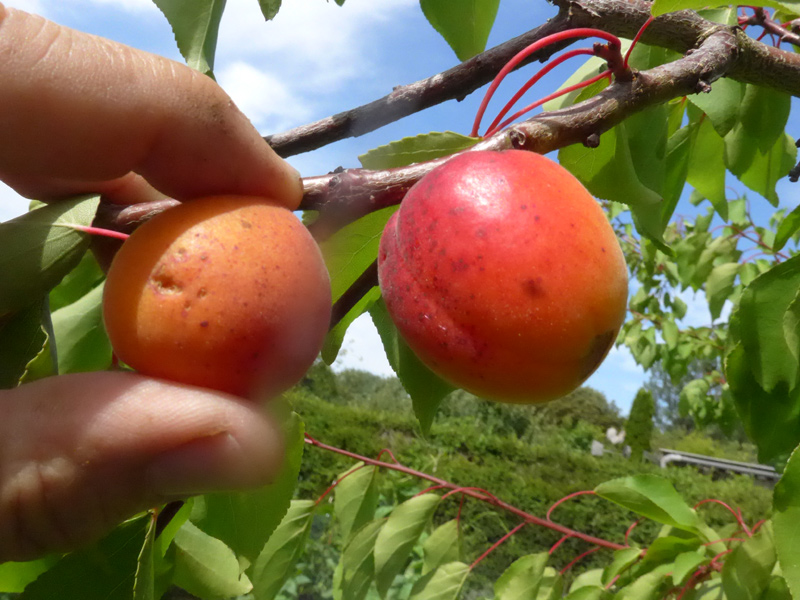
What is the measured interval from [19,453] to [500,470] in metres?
7.73

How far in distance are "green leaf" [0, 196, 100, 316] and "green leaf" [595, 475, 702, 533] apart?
1024 millimetres

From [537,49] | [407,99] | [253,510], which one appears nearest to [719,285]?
[407,99]

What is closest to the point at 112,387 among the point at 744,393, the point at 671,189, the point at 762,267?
the point at 744,393

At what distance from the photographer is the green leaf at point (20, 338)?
1.96 feet

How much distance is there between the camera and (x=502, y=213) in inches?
19.8

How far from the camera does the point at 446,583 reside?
5.81 ft

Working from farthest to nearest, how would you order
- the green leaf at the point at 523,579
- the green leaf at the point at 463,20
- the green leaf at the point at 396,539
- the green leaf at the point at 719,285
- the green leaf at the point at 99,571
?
1. the green leaf at the point at 719,285
2. the green leaf at the point at 396,539
3. the green leaf at the point at 523,579
4. the green leaf at the point at 463,20
5. the green leaf at the point at 99,571

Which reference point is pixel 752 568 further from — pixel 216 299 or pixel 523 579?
pixel 216 299

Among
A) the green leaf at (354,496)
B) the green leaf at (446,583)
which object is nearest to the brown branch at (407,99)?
the green leaf at (354,496)

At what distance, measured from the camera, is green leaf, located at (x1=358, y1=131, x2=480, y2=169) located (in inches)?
26.9

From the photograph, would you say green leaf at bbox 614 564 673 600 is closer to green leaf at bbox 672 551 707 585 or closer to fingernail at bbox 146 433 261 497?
green leaf at bbox 672 551 707 585

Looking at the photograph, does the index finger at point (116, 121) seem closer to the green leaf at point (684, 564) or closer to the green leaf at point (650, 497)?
the green leaf at point (650, 497)

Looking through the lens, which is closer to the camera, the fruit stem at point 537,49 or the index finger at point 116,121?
the index finger at point 116,121

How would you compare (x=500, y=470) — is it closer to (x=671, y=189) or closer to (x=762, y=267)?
(x=762, y=267)
